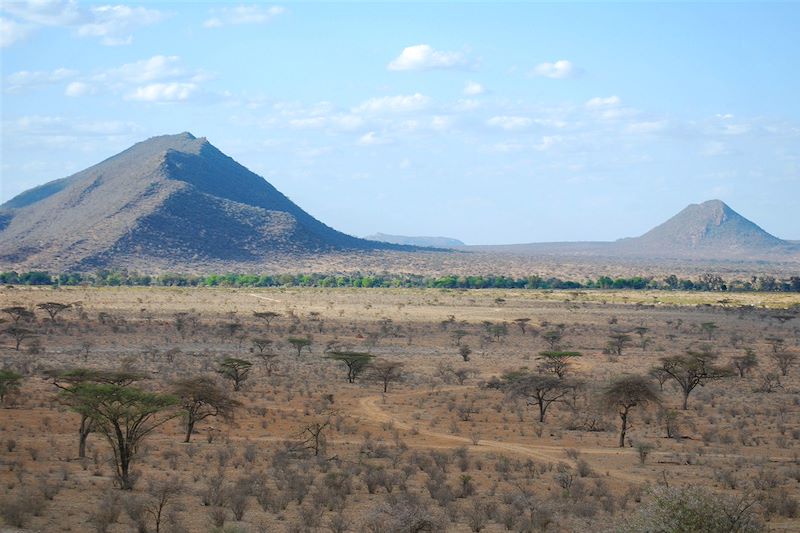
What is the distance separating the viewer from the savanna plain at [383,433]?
18.7 metres

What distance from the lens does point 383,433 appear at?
99.8 ft

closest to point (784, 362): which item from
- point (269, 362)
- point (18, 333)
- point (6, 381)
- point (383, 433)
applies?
point (383, 433)

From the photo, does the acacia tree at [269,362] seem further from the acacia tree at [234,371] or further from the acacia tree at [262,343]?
the acacia tree at [234,371]

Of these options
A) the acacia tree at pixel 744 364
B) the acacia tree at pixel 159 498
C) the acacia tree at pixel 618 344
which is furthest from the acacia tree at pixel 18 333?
the acacia tree at pixel 744 364

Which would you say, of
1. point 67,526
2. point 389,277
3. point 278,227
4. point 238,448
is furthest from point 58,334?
point 278,227

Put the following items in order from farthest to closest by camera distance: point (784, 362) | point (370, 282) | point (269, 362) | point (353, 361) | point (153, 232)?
point (153, 232)
point (370, 282)
point (784, 362)
point (269, 362)
point (353, 361)

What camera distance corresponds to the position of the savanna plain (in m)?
18.7

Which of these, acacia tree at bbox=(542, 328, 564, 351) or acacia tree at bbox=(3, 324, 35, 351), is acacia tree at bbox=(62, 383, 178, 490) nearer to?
acacia tree at bbox=(3, 324, 35, 351)

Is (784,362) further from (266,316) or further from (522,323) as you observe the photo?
(266,316)

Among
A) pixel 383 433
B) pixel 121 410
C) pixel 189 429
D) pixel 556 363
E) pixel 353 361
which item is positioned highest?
pixel 121 410

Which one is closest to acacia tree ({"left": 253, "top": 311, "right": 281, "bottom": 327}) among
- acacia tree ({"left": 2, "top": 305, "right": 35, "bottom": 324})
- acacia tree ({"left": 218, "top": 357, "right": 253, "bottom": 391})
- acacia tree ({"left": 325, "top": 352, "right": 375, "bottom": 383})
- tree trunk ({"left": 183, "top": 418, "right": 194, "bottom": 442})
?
acacia tree ({"left": 2, "top": 305, "right": 35, "bottom": 324})

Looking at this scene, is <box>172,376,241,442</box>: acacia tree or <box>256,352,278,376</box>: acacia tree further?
<box>256,352,278,376</box>: acacia tree

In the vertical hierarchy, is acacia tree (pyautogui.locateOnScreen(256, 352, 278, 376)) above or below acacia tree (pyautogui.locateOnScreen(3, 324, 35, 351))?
below

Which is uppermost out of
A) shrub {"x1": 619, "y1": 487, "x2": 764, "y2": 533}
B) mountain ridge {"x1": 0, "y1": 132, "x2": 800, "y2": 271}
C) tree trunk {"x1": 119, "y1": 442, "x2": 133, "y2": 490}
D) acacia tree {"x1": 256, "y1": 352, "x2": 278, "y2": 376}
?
mountain ridge {"x1": 0, "y1": 132, "x2": 800, "y2": 271}
